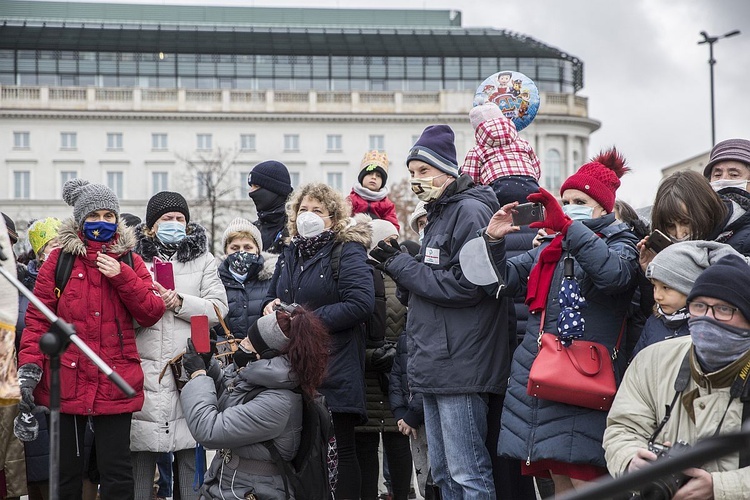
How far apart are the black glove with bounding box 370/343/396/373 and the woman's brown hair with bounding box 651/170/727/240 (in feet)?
8.68

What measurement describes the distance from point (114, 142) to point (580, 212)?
73988 millimetres

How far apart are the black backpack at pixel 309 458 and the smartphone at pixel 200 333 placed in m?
0.42

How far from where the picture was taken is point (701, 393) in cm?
417

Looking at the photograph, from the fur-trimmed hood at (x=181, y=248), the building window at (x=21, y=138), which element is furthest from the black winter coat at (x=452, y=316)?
the building window at (x=21, y=138)

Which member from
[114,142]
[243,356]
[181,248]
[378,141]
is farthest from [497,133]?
[114,142]

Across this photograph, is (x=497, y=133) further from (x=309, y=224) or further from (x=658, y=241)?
(x=658, y=241)

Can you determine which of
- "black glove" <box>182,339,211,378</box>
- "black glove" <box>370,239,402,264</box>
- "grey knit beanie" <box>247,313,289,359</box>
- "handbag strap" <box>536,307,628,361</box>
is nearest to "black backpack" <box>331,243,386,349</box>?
"black glove" <box>370,239,402,264</box>

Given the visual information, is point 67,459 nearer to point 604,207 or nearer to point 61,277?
point 61,277

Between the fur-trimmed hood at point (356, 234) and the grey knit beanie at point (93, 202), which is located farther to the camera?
the fur-trimmed hood at point (356, 234)

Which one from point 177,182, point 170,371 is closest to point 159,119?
point 177,182

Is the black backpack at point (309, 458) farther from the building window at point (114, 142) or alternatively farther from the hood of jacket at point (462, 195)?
the building window at point (114, 142)

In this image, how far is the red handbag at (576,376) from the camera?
502cm

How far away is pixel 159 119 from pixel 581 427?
243 ft

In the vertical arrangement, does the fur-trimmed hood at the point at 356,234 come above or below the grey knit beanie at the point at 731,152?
below
